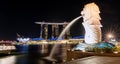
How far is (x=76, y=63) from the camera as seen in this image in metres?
17.5

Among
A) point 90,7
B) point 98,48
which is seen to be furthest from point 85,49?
point 90,7

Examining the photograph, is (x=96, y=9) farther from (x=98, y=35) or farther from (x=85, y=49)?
(x=85, y=49)

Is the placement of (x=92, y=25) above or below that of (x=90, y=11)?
below

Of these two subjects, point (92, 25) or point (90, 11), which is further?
point (92, 25)

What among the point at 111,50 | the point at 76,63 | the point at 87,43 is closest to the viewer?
the point at 76,63

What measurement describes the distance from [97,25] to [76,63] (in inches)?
654

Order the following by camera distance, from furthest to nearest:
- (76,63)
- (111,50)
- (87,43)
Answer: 1. (87,43)
2. (111,50)
3. (76,63)

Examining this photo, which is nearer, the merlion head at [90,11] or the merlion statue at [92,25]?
the merlion statue at [92,25]

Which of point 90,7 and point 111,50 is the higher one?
point 90,7

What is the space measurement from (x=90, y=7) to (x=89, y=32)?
3366 mm

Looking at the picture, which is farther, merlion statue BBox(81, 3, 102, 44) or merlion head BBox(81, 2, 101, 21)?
merlion head BBox(81, 2, 101, 21)

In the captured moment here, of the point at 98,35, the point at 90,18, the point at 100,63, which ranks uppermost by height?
the point at 90,18

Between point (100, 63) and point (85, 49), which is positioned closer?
point (100, 63)

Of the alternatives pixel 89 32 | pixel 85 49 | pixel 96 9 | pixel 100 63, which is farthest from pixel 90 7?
pixel 100 63
